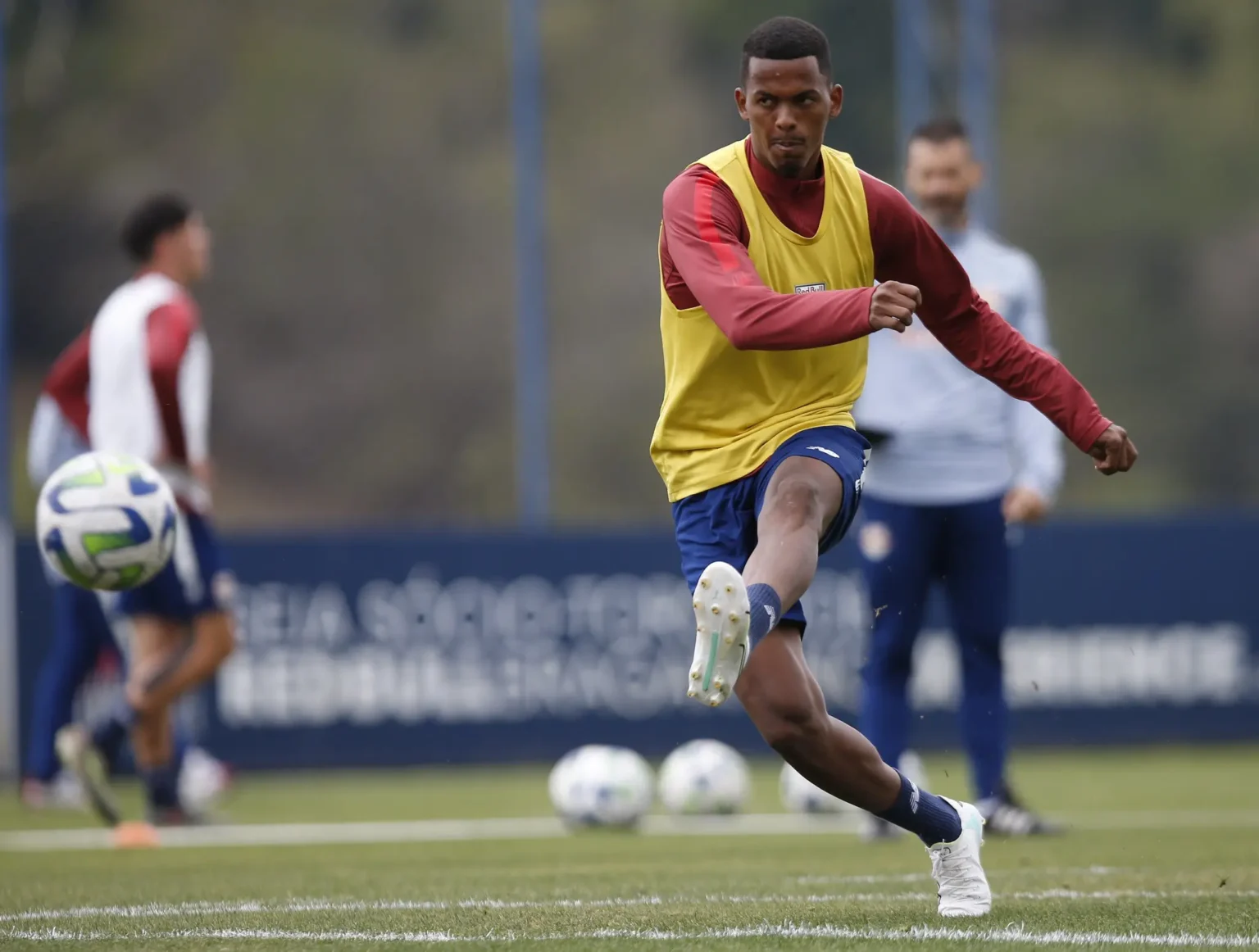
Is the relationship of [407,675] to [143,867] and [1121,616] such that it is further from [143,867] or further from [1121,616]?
[143,867]

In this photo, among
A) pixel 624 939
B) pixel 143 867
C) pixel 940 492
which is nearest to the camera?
pixel 624 939

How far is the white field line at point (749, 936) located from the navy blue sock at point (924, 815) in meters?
0.34

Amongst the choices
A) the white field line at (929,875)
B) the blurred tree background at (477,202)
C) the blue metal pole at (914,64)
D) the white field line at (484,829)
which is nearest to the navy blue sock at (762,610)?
the white field line at (929,875)

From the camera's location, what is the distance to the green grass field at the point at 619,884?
15.6ft

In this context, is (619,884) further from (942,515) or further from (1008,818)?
(942,515)

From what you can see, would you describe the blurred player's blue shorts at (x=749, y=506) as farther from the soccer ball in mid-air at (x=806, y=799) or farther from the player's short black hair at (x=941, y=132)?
the soccer ball in mid-air at (x=806, y=799)

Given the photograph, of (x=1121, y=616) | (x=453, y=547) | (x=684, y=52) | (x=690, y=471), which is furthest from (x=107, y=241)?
(x=690, y=471)

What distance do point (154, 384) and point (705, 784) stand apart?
116 inches

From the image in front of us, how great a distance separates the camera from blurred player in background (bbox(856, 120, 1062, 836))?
7.73 m

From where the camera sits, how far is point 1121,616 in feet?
43.5

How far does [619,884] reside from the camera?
6.07 metres

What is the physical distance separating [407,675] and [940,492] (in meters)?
5.68

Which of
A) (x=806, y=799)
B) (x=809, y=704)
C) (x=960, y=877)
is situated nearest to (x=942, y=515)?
(x=806, y=799)

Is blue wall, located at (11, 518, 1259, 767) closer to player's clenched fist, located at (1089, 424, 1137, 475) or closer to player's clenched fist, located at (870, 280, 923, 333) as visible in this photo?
player's clenched fist, located at (1089, 424, 1137, 475)
